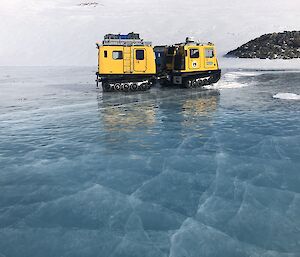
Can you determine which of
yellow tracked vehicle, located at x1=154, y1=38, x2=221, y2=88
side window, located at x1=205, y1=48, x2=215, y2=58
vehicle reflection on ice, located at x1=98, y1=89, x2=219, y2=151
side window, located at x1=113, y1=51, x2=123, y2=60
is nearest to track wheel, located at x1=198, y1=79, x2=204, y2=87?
yellow tracked vehicle, located at x1=154, y1=38, x2=221, y2=88

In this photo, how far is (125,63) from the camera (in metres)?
19.5

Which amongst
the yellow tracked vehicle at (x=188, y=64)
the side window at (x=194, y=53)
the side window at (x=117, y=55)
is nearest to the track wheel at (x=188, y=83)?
the yellow tracked vehicle at (x=188, y=64)

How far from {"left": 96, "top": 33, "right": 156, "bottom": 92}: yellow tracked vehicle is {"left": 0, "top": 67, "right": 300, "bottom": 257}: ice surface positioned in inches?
272

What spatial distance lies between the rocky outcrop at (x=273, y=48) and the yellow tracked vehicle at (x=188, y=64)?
114 feet

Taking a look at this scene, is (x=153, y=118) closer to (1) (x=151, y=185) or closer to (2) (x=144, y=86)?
(1) (x=151, y=185)

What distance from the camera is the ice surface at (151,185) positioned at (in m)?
4.98

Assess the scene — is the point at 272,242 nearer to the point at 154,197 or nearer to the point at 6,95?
the point at 154,197

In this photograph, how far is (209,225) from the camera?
5.38m

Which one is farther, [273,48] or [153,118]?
[273,48]

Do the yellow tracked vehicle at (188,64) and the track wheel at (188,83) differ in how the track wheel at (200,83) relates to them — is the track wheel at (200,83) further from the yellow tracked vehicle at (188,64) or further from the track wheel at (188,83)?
the track wheel at (188,83)

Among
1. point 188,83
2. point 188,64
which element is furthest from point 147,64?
point 188,83

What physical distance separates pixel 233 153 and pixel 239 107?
6.56m

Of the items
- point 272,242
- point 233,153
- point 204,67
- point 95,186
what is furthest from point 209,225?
point 204,67

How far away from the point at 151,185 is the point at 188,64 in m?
15.1
